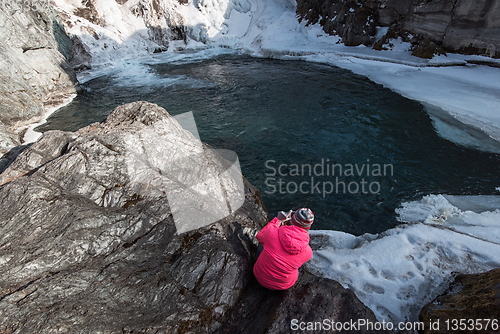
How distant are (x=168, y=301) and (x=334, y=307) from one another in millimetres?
1819

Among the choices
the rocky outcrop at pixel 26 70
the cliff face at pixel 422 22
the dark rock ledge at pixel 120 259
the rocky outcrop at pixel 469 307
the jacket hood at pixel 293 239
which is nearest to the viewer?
the rocky outcrop at pixel 469 307

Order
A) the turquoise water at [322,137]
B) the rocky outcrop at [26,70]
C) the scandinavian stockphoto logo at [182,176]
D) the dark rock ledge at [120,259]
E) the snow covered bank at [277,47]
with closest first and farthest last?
the dark rock ledge at [120,259] → the scandinavian stockphoto logo at [182,176] → the turquoise water at [322,137] → the snow covered bank at [277,47] → the rocky outcrop at [26,70]

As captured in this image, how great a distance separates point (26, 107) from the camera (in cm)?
952

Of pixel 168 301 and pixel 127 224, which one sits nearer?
pixel 168 301

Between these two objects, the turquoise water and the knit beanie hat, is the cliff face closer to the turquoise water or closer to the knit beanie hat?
the turquoise water

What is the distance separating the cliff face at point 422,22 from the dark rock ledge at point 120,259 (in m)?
15.1

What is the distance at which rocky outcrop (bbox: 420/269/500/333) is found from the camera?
2299 millimetres

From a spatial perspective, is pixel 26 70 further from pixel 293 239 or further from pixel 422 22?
pixel 422 22

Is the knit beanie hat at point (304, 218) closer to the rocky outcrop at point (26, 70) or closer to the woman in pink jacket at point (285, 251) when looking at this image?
the woman in pink jacket at point (285, 251)

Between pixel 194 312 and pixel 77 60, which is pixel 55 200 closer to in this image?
pixel 194 312

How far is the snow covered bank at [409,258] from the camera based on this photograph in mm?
3273

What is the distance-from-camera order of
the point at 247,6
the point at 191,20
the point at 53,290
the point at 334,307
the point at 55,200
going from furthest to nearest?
the point at 247,6 → the point at 191,20 → the point at 55,200 → the point at 334,307 → the point at 53,290

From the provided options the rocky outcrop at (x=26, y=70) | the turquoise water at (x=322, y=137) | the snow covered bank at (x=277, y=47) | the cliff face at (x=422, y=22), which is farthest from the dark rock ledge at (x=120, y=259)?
the cliff face at (x=422, y=22)

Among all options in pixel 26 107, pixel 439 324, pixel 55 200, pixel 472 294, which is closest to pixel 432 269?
pixel 472 294
